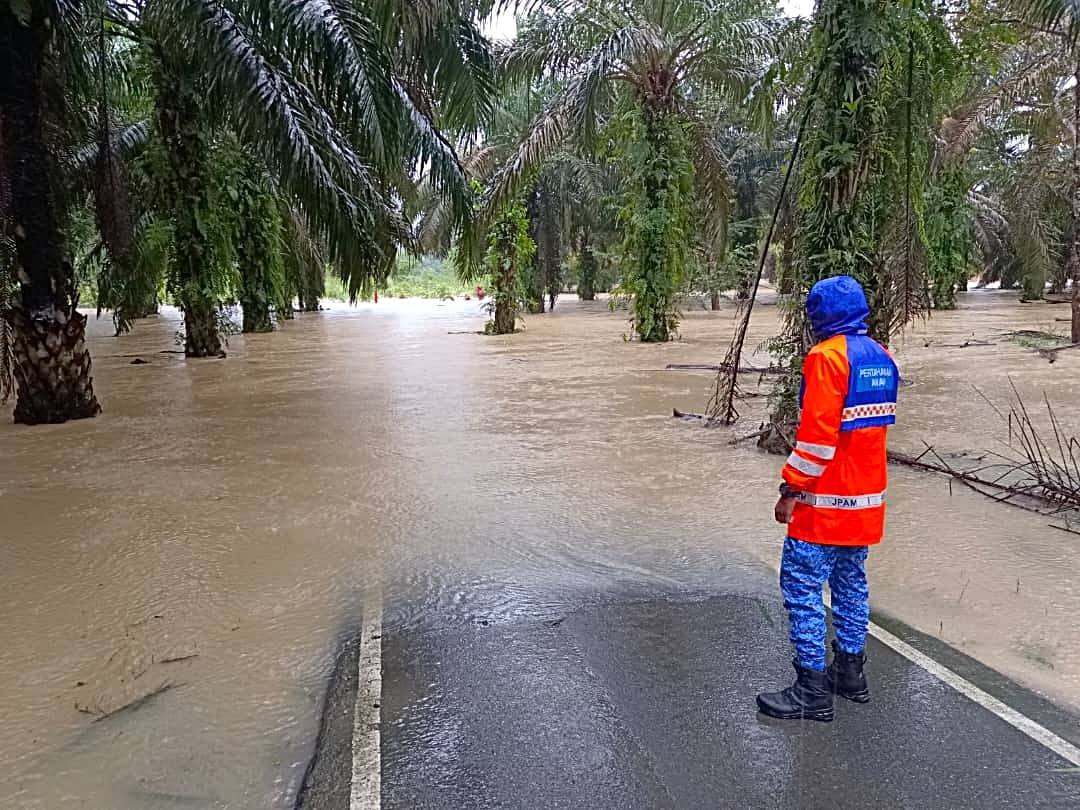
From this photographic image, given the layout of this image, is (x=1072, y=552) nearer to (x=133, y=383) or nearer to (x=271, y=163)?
(x=271, y=163)

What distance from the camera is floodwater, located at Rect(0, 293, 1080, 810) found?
130 inches

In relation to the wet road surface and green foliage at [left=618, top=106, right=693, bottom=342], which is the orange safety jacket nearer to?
the wet road surface

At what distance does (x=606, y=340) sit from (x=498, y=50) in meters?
6.61

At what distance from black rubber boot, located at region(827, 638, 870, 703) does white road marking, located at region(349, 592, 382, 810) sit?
5.68 ft

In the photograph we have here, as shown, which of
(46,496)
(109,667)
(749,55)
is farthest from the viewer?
(749,55)

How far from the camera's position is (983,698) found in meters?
3.39

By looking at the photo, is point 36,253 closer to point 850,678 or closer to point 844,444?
point 844,444

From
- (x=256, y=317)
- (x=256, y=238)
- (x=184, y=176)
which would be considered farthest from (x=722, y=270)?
(x=184, y=176)

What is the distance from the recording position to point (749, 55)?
16.3m

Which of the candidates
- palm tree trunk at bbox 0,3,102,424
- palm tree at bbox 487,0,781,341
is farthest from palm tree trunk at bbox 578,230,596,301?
palm tree trunk at bbox 0,3,102,424

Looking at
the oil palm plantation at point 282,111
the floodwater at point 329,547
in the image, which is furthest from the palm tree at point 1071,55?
the oil palm plantation at point 282,111

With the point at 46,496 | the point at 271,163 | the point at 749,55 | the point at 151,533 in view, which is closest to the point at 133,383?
the point at 271,163

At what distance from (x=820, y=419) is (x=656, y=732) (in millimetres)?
1267

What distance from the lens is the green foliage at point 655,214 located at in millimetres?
17562
